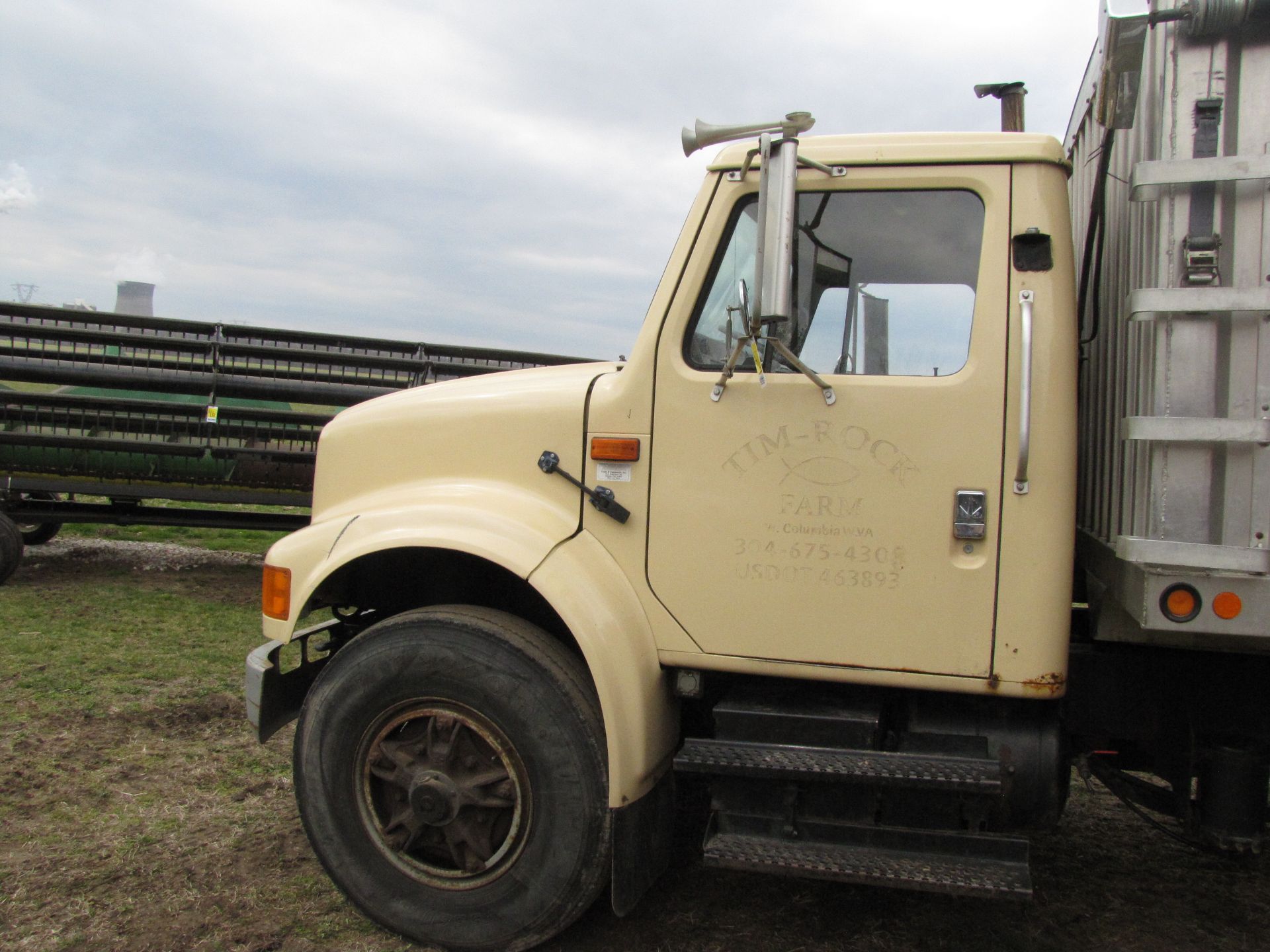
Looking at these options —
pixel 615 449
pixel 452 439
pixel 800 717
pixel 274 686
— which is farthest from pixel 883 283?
pixel 274 686

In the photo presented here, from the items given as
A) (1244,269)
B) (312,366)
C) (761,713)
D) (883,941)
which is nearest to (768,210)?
(1244,269)

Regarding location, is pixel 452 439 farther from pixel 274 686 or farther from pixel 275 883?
pixel 275 883

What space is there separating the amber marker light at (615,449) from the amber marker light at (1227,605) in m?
1.59

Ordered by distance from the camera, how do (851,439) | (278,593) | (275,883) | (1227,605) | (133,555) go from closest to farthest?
1. (1227,605)
2. (851,439)
3. (278,593)
4. (275,883)
5. (133,555)

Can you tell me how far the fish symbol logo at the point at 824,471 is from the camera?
279 cm

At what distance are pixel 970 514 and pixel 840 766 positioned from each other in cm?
79

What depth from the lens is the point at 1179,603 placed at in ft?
8.04

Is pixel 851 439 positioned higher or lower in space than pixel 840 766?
higher

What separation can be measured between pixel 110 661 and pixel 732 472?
15.6 ft

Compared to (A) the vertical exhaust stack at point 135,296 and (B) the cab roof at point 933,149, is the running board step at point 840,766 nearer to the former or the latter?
(B) the cab roof at point 933,149

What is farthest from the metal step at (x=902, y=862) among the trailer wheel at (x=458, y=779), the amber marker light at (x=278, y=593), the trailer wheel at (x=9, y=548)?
the trailer wheel at (x=9, y=548)

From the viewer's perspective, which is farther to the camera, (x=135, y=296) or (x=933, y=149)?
(x=135, y=296)

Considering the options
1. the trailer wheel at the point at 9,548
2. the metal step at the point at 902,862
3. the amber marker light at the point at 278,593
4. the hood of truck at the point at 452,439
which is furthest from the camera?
the trailer wheel at the point at 9,548

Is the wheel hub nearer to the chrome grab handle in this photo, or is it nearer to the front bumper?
the front bumper
